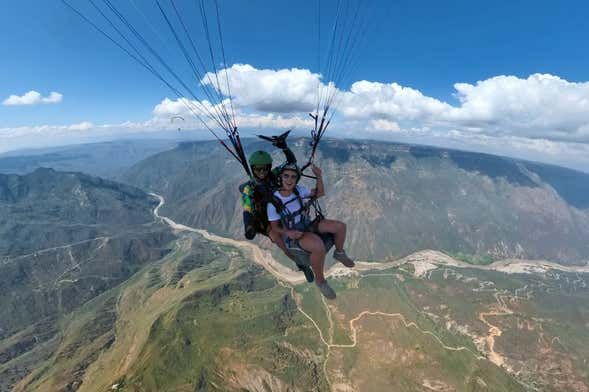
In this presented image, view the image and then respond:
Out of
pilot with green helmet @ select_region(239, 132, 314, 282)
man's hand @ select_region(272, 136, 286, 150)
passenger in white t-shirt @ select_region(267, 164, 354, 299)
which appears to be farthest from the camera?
man's hand @ select_region(272, 136, 286, 150)

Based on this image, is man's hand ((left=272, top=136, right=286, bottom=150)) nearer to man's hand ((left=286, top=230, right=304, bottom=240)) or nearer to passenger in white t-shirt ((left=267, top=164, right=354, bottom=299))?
passenger in white t-shirt ((left=267, top=164, right=354, bottom=299))

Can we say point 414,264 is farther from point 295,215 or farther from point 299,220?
point 295,215

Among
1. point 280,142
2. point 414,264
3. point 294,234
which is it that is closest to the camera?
point 294,234

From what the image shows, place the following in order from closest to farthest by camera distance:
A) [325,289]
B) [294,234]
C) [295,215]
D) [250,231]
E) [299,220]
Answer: [294,234] < [295,215] < [299,220] < [250,231] < [325,289]

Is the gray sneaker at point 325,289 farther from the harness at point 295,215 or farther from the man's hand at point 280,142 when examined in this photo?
the man's hand at point 280,142

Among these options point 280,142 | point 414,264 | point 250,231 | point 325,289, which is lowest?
point 414,264

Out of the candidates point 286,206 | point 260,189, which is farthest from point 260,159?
point 286,206

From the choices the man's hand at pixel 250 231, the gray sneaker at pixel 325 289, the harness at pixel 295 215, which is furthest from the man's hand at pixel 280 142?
the gray sneaker at pixel 325 289

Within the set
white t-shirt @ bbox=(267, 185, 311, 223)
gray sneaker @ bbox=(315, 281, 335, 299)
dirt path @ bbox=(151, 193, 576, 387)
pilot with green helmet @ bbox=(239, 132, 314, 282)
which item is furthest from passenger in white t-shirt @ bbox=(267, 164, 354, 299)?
dirt path @ bbox=(151, 193, 576, 387)

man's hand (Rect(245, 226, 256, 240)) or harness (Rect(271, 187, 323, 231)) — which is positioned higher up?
harness (Rect(271, 187, 323, 231))

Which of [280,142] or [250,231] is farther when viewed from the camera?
[250,231]
